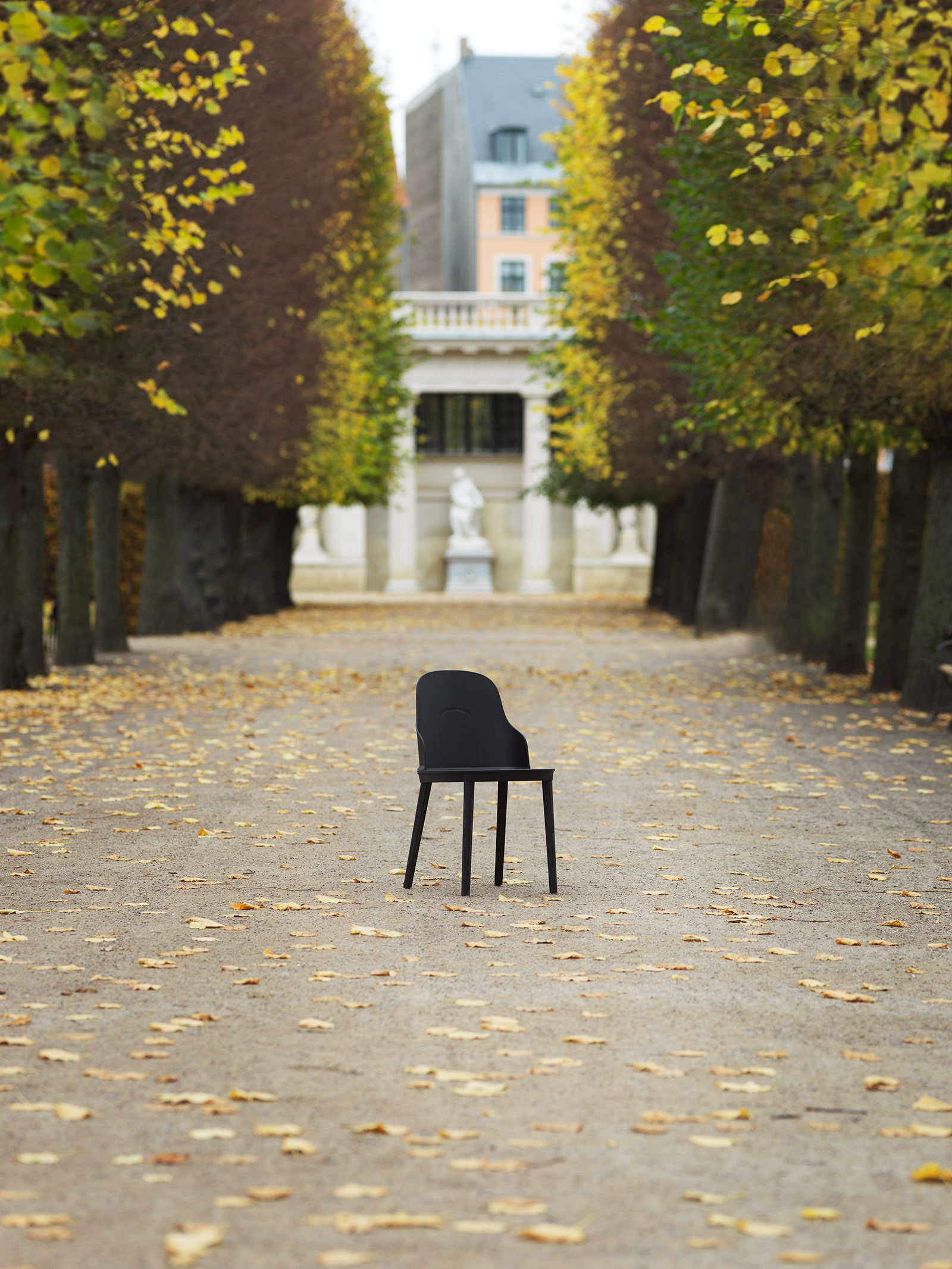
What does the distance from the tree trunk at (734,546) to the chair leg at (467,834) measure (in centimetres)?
2029

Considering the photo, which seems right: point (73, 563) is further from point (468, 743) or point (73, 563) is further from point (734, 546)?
point (468, 743)

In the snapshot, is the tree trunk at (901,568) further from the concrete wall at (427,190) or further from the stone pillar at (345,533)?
the concrete wall at (427,190)

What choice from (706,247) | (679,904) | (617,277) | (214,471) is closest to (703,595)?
(617,277)

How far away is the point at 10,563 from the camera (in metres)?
18.3

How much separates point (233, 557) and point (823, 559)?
16.8m

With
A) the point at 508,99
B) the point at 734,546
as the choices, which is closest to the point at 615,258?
the point at 734,546

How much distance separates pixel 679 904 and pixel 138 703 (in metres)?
10.8

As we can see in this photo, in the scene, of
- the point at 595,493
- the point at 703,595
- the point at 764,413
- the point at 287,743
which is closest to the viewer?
the point at 287,743

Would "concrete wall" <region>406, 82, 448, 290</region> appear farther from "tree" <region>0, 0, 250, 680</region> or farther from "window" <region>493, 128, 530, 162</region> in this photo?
"tree" <region>0, 0, 250, 680</region>

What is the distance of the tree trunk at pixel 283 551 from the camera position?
4419 centimetres

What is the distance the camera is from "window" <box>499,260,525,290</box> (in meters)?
66.0

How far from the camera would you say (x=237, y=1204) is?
4105 mm

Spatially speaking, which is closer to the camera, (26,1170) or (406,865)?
(26,1170)

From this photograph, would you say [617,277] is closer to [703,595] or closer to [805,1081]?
[703,595]
